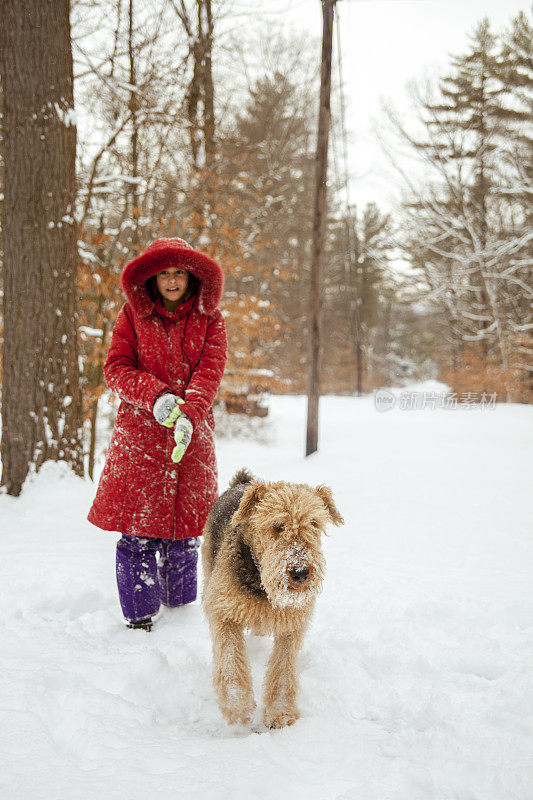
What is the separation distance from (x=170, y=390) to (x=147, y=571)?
3.43ft

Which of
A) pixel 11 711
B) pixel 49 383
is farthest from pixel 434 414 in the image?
pixel 11 711

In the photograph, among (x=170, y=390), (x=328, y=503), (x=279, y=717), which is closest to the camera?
(x=279, y=717)

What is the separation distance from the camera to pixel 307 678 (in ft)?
7.72

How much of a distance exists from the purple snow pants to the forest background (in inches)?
75.9

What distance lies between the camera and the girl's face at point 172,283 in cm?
272

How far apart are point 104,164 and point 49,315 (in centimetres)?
380

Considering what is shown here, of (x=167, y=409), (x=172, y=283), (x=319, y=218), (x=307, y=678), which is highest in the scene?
(x=319, y=218)

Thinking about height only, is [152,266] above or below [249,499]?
above

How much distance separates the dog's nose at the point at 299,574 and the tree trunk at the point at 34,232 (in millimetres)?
3129

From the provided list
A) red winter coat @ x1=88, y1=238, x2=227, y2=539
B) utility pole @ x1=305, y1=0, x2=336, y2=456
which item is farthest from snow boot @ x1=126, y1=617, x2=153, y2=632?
utility pole @ x1=305, y1=0, x2=336, y2=456

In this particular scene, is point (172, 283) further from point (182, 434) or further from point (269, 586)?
point (269, 586)

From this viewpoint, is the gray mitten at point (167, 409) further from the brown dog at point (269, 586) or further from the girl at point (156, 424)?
the brown dog at point (269, 586)

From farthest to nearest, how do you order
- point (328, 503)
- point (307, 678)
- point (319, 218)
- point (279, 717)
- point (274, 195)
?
point (274, 195) < point (319, 218) < point (307, 678) < point (328, 503) < point (279, 717)

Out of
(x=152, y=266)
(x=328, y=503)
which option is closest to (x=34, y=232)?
(x=152, y=266)
